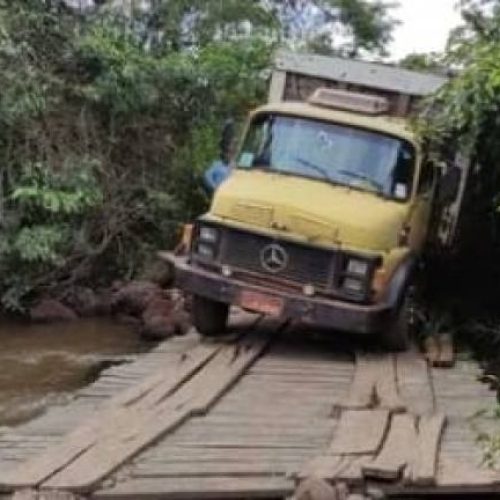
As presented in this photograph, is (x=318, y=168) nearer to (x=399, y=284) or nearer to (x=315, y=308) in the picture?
(x=399, y=284)

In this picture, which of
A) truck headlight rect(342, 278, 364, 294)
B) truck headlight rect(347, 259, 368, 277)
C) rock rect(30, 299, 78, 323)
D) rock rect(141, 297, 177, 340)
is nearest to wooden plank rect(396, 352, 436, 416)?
truck headlight rect(342, 278, 364, 294)

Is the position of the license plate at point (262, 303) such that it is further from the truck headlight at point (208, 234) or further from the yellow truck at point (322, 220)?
the truck headlight at point (208, 234)

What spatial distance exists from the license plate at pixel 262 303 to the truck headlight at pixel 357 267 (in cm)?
74

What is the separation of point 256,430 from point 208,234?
13.2 feet

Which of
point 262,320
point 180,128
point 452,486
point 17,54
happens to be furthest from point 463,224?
point 452,486

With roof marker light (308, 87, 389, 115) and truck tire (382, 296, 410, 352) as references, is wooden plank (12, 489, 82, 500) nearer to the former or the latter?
truck tire (382, 296, 410, 352)

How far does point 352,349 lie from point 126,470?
5.54m

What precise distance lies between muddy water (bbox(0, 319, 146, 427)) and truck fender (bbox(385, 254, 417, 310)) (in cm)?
310

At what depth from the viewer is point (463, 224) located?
16.8m

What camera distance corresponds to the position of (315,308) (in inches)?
485

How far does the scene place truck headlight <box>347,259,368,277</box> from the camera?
484 inches

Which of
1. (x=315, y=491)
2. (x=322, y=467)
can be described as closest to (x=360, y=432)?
(x=322, y=467)

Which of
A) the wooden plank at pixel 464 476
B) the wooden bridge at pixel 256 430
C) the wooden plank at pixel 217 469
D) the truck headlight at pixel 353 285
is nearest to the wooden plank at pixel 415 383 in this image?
the wooden bridge at pixel 256 430

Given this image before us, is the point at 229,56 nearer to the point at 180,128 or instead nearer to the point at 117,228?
the point at 180,128
